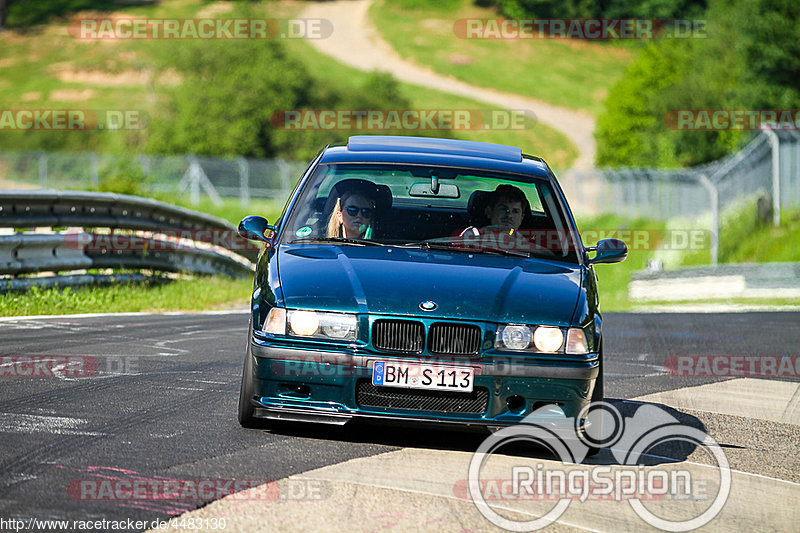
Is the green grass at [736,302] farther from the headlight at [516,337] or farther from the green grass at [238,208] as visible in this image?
the green grass at [238,208]

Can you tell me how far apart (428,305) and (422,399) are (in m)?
0.46

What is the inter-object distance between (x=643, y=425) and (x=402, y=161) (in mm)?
2166

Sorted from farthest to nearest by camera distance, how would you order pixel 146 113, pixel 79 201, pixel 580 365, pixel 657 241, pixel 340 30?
pixel 340 30 < pixel 146 113 < pixel 657 241 < pixel 79 201 < pixel 580 365

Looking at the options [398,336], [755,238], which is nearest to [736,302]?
[755,238]

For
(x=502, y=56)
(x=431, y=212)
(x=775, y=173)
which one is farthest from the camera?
(x=502, y=56)

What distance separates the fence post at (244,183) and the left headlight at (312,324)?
38.8m

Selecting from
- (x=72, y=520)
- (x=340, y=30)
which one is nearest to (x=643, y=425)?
(x=72, y=520)

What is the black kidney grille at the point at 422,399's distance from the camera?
230 inches

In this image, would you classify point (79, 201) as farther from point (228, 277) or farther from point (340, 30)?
point (340, 30)

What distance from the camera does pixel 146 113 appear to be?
222ft

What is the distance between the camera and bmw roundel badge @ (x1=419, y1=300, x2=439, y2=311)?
5.88 m

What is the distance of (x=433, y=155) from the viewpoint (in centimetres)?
763

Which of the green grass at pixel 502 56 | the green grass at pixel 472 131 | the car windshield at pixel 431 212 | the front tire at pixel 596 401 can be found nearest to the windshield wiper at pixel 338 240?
the car windshield at pixel 431 212

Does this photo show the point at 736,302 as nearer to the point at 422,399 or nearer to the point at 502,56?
the point at 422,399
